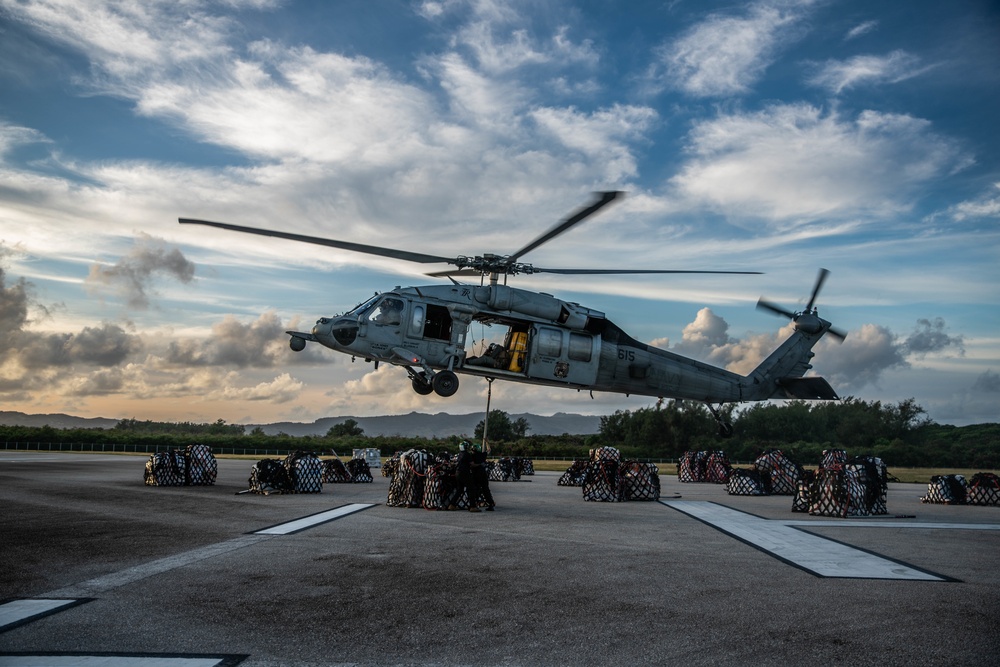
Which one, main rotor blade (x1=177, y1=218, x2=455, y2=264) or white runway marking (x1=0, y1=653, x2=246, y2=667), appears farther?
main rotor blade (x1=177, y1=218, x2=455, y2=264)

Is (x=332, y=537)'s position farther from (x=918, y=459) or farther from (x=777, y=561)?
(x=918, y=459)

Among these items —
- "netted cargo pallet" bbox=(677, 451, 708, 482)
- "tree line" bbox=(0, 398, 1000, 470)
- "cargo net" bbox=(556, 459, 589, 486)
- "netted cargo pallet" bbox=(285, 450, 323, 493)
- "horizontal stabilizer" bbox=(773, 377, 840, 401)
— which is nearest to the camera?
"netted cargo pallet" bbox=(285, 450, 323, 493)

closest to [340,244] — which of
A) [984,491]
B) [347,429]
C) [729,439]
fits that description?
[984,491]

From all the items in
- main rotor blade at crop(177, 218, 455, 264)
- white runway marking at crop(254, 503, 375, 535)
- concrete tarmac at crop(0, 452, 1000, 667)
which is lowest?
white runway marking at crop(254, 503, 375, 535)

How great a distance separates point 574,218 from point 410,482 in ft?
26.9

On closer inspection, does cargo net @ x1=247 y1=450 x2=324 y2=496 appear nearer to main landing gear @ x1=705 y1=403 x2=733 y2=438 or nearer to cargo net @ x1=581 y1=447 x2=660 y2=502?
cargo net @ x1=581 y1=447 x2=660 y2=502

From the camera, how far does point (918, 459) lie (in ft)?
198

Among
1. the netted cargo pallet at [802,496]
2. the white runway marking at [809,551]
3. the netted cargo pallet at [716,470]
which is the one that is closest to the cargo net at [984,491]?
the netted cargo pallet at [802,496]

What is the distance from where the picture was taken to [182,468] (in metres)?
23.4

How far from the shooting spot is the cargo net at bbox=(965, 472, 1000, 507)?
2275 centimetres

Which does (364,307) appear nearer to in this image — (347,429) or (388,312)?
(388,312)

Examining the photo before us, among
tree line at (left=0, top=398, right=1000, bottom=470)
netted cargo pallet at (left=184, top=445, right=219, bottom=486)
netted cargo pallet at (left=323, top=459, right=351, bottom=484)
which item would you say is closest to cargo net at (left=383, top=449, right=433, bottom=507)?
netted cargo pallet at (left=184, top=445, right=219, bottom=486)

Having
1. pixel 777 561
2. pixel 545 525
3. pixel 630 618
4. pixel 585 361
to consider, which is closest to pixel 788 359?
pixel 585 361

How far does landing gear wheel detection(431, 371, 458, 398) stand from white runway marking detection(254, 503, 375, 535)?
24.9 feet
